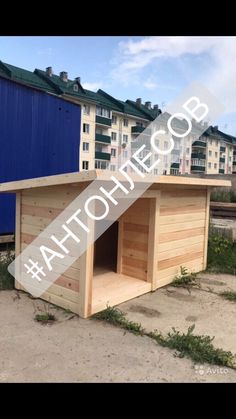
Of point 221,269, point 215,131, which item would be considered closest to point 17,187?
point 221,269

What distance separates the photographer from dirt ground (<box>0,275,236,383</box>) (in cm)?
227

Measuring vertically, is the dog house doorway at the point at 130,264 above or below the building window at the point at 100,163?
below

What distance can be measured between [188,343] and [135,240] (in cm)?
180

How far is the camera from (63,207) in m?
3.41

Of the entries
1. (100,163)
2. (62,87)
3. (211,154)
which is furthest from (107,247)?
(211,154)

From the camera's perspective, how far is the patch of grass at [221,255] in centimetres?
523

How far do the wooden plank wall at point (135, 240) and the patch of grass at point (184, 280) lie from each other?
0.52 meters

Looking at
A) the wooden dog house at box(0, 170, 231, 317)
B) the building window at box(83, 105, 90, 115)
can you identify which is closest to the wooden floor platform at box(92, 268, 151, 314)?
the wooden dog house at box(0, 170, 231, 317)

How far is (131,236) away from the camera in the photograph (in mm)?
4367

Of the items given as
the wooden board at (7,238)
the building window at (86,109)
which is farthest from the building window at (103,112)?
the wooden board at (7,238)

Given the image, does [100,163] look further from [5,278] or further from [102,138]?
[5,278]

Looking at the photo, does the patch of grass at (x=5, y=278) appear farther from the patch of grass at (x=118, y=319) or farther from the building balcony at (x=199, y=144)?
the building balcony at (x=199, y=144)
